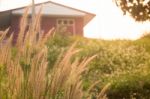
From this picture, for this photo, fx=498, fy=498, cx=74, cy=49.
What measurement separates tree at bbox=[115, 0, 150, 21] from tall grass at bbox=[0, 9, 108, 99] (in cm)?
1399

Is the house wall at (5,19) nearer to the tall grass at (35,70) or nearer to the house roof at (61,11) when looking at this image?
the house roof at (61,11)

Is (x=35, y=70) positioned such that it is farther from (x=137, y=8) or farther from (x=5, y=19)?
(x=5, y=19)

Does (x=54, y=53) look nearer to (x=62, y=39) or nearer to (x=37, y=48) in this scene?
(x=62, y=39)

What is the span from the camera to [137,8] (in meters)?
18.7

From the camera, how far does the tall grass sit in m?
4.59

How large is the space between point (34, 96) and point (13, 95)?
0.92 feet

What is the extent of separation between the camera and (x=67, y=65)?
456cm

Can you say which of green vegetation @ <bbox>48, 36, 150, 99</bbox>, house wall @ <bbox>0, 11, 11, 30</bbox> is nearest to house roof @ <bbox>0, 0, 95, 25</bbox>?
house wall @ <bbox>0, 11, 11, 30</bbox>

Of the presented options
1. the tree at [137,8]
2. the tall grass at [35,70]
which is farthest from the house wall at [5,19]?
the tall grass at [35,70]

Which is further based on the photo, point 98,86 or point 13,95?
point 98,86

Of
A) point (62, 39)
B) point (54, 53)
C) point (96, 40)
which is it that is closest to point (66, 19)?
point (96, 40)

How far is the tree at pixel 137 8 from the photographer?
1855cm

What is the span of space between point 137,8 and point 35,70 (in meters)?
14.4

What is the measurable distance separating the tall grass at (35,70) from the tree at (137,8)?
1399 cm
